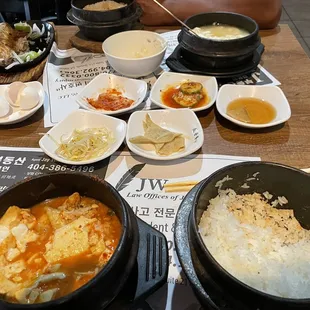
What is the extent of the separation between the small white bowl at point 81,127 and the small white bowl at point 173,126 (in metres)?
0.05

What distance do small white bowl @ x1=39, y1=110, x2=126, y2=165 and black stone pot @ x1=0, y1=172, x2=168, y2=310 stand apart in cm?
41

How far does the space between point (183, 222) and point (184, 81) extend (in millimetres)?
1177

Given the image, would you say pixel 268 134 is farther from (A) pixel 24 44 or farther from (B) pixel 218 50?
(A) pixel 24 44

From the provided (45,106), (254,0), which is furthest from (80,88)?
(254,0)

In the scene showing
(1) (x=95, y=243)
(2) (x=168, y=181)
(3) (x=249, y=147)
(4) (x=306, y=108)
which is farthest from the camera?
(4) (x=306, y=108)

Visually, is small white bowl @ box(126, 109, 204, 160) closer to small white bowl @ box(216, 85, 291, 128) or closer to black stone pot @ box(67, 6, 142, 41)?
small white bowl @ box(216, 85, 291, 128)

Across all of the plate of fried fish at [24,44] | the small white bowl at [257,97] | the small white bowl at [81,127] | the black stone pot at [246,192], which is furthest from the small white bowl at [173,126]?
the plate of fried fish at [24,44]

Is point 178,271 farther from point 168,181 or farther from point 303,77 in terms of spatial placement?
point 303,77

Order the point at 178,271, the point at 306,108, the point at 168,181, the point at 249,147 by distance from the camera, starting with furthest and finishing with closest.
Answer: the point at 306,108, the point at 249,147, the point at 168,181, the point at 178,271

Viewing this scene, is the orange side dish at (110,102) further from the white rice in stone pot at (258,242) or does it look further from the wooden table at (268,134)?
the white rice in stone pot at (258,242)

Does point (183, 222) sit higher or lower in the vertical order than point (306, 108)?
higher

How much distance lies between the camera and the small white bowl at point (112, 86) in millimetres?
1935

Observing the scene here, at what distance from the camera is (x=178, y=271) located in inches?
47.3

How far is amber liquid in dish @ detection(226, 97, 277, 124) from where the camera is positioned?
179 cm
